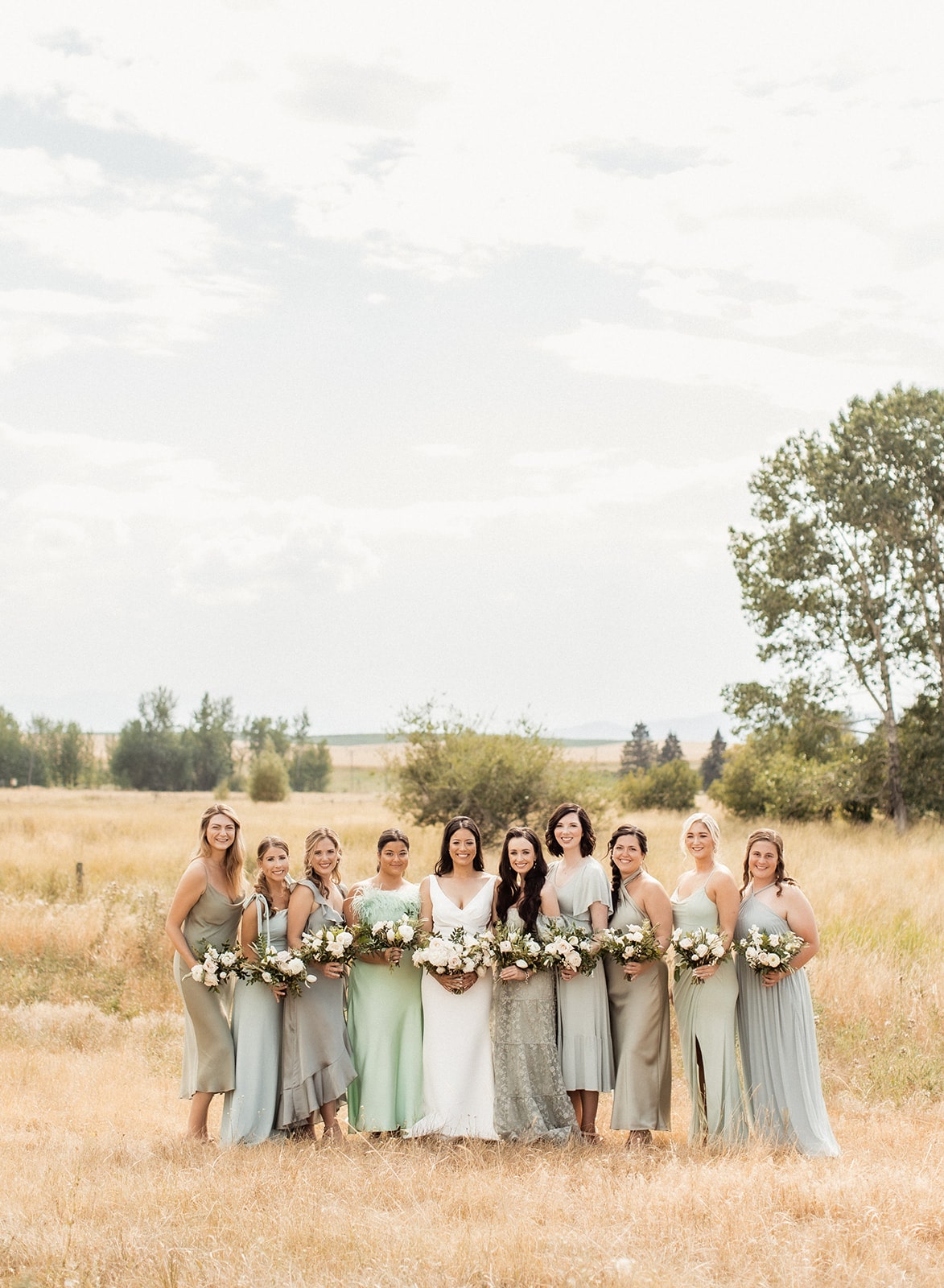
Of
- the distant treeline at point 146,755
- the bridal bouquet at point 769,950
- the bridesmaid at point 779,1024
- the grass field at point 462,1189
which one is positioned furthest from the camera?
the distant treeline at point 146,755

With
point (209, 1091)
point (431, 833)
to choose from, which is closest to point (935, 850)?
point (431, 833)

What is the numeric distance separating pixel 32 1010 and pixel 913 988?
8.86 m

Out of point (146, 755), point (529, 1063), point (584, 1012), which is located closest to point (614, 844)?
point (584, 1012)

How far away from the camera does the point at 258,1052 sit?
25.5ft

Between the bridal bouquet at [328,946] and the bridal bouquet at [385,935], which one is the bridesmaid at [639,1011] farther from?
the bridal bouquet at [328,946]

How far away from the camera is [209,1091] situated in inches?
306

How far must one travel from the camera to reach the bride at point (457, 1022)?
7.71 m

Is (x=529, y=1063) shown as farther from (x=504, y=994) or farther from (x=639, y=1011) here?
(x=639, y=1011)

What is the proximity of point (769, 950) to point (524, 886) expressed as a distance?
167 cm

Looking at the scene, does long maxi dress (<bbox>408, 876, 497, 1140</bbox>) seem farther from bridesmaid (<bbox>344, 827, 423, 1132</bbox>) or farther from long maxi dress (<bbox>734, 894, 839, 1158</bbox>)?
long maxi dress (<bbox>734, 894, 839, 1158</bbox>)

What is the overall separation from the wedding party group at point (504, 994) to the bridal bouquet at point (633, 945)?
0.05ft

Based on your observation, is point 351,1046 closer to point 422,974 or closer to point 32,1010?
point 422,974

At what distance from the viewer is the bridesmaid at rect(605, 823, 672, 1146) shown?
7680 millimetres

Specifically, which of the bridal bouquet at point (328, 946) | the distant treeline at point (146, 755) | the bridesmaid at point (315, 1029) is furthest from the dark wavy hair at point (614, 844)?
the distant treeline at point (146, 755)
